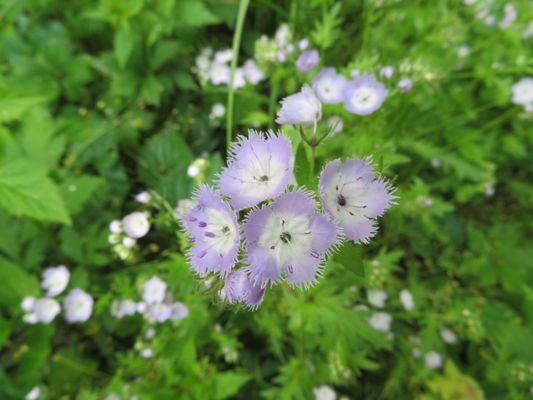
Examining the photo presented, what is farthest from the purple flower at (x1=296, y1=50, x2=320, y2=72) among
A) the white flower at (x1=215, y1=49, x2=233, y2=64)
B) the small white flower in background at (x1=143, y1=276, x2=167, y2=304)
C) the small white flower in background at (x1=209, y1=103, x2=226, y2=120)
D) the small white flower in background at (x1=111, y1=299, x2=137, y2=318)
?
the small white flower in background at (x1=111, y1=299, x2=137, y2=318)

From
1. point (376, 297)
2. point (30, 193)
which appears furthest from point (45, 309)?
point (376, 297)

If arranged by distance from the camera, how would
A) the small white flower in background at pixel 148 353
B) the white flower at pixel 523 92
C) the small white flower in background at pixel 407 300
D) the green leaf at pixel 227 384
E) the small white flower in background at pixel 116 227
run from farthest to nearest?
1. the white flower at pixel 523 92
2. the small white flower in background at pixel 407 300
3. the small white flower in background at pixel 148 353
4. the green leaf at pixel 227 384
5. the small white flower in background at pixel 116 227

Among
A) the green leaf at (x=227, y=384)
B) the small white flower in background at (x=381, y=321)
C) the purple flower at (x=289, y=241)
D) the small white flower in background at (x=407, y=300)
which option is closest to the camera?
the purple flower at (x=289, y=241)

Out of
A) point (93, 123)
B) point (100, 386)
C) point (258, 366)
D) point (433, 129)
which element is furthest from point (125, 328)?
point (433, 129)

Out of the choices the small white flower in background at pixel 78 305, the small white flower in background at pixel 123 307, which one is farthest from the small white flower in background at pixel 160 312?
the small white flower in background at pixel 78 305

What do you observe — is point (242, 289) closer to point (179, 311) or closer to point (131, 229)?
point (131, 229)

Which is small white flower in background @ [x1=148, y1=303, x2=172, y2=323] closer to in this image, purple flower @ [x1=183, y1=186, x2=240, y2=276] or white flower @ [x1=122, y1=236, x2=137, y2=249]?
white flower @ [x1=122, y1=236, x2=137, y2=249]

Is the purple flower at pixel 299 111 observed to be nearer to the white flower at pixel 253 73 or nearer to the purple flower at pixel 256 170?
the purple flower at pixel 256 170
